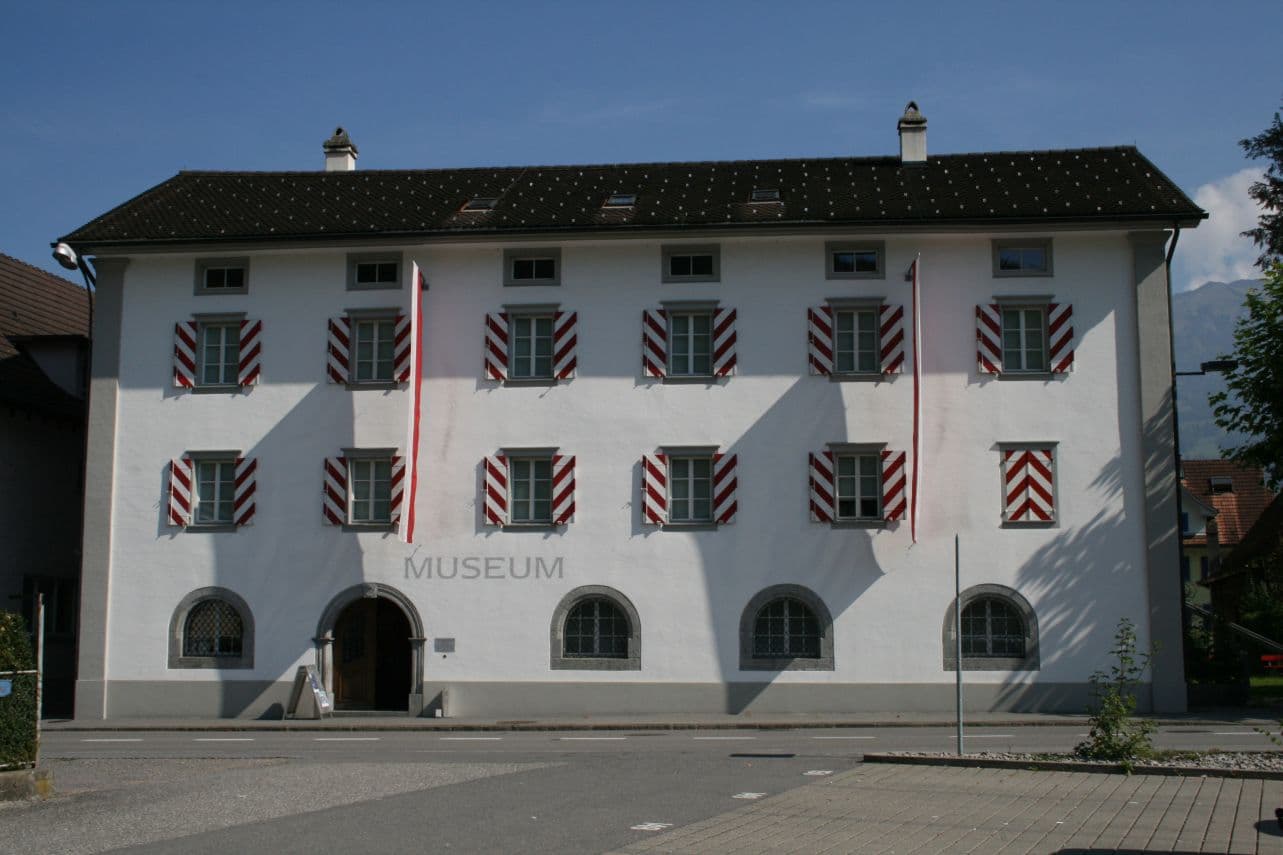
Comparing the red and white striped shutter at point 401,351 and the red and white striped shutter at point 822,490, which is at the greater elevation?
the red and white striped shutter at point 401,351

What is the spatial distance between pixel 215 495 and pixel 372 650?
14.7 ft

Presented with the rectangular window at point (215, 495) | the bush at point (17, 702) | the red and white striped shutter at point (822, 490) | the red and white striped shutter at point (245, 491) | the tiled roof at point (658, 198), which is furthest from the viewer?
the rectangular window at point (215, 495)

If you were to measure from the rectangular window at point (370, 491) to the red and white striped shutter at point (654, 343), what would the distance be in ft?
17.7

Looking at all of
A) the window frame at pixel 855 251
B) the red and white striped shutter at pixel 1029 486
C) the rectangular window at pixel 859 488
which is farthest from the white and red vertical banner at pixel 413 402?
the red and white striped shutter at pixel 1029 486

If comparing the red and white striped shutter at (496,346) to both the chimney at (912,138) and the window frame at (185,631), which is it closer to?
the window frame at (185,631)

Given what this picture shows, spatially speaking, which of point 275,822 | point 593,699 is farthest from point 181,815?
point 593,699

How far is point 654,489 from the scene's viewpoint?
2647 centimetres

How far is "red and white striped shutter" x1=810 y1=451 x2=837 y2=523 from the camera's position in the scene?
2605 cm

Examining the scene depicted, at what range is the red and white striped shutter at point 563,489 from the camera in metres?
26.6

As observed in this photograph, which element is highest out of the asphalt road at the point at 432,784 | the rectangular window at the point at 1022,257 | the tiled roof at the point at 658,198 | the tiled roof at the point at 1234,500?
the tiled roof at the point at 658,198

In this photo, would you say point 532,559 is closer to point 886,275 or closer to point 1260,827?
point 886,275

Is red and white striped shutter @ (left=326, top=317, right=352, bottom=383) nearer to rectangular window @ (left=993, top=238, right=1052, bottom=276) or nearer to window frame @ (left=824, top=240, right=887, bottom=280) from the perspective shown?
window frame @ (left=824, top=240, right=887, bottom=280)

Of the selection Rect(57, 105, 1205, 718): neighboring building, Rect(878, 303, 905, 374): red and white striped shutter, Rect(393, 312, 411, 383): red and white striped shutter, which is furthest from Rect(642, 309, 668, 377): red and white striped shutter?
Rect(393, 312, 411, 383): red and white striped shutter

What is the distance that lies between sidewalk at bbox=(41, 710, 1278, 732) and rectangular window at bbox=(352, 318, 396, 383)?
663 centimetres
